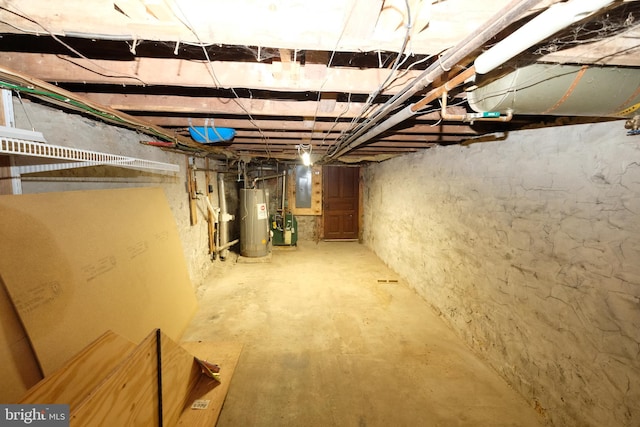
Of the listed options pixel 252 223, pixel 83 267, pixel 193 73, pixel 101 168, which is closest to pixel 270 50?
pixel 193 73

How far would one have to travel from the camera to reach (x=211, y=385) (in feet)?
6.74

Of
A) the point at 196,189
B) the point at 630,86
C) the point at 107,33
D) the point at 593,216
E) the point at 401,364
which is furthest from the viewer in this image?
the point at 196,189

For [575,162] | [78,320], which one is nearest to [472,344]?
[575,162]

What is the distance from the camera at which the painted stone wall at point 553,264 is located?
149 cm

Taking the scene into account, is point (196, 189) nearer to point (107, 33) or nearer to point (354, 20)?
point (107, 33)

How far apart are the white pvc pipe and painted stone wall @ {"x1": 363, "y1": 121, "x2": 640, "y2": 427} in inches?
50.8

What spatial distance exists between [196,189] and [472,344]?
4347 millimetres

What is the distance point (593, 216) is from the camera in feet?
5.30

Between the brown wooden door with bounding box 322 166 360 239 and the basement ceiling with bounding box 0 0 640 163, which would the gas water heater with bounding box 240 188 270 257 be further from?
the basement ceiling with bounding box 0 0 640 163

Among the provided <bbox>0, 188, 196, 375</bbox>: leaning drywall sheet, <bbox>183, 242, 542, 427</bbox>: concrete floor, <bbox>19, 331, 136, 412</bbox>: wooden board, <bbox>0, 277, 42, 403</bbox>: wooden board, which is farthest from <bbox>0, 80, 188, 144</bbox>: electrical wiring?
<bbox>183, 242, 542, 427</bbox>: concrete floor

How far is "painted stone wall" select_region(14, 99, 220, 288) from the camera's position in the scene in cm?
163

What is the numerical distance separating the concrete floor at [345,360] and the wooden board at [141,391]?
47 cm

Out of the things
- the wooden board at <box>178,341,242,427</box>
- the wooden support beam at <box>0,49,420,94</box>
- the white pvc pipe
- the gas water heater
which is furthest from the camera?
the gas water heater

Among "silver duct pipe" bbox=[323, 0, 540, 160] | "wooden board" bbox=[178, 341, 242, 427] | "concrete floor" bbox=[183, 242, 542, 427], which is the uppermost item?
"silver duct pipe" bbox=[323, 0, 540, 160]
